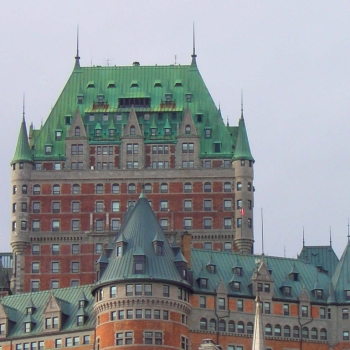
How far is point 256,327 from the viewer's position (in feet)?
649
